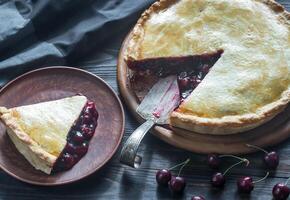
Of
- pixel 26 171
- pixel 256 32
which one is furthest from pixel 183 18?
pixel 26 171

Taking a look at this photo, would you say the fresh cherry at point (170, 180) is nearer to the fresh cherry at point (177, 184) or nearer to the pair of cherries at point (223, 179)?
the fresh cherry at point (177, 184)

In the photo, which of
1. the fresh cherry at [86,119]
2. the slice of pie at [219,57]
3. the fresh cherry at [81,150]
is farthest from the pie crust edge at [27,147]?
the slice of pie at [219,57]

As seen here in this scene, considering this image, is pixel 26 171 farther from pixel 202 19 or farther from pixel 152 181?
pixel 202 19

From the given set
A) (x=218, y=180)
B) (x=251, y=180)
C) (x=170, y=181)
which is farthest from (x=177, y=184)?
(x=251, y=180)

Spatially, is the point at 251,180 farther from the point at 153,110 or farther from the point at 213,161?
the point at 153,110

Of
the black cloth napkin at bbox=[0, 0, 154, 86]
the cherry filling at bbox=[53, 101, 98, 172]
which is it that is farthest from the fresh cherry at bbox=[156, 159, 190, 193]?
the black cloth napkin at bbox=[0, 0, 154, 86]

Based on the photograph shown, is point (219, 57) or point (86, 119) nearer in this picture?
point (86, 119)
